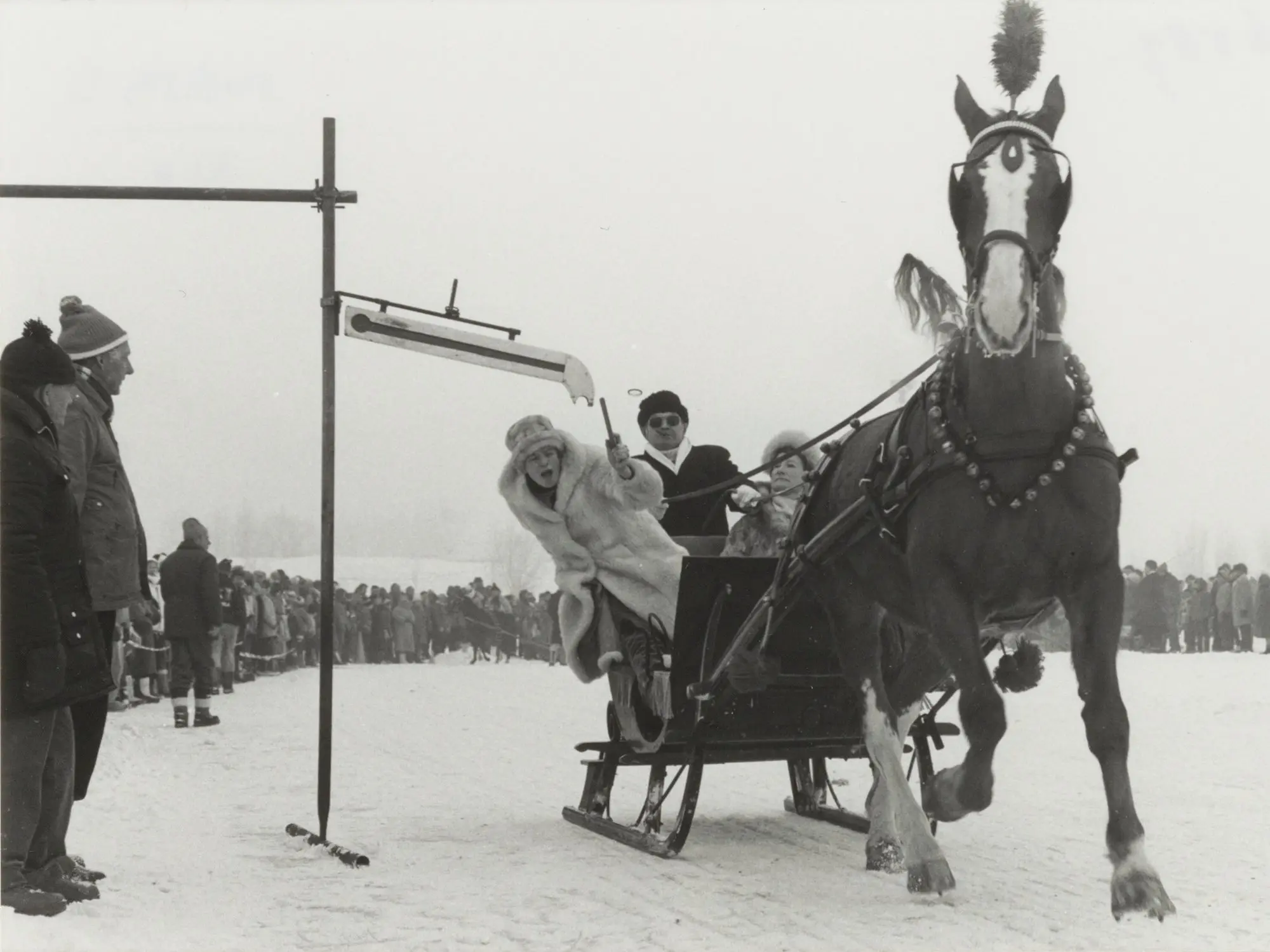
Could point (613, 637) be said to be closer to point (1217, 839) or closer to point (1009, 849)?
point (1009, 849)

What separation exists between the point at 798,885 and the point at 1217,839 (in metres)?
2.52

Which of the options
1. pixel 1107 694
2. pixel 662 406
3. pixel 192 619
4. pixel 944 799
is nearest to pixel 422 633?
pixel 192 619

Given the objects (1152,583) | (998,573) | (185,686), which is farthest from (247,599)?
(998,573)

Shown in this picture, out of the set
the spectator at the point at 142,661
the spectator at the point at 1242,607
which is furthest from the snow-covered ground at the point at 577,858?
the spectator at the point at 1242,607

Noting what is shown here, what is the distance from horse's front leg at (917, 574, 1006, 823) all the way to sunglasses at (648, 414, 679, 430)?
365cm

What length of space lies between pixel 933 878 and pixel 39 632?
11.8ft

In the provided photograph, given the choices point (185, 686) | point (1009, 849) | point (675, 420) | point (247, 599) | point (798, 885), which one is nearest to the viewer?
point (798, 885)

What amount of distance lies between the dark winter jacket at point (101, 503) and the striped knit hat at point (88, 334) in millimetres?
158

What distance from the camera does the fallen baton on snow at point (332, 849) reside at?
6902mm

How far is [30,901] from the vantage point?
5207mm

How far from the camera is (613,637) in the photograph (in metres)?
7.97

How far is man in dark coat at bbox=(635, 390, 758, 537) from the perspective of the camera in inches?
347

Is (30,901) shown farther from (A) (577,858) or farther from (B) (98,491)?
(A) (577,858)

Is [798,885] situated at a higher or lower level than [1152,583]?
lower
